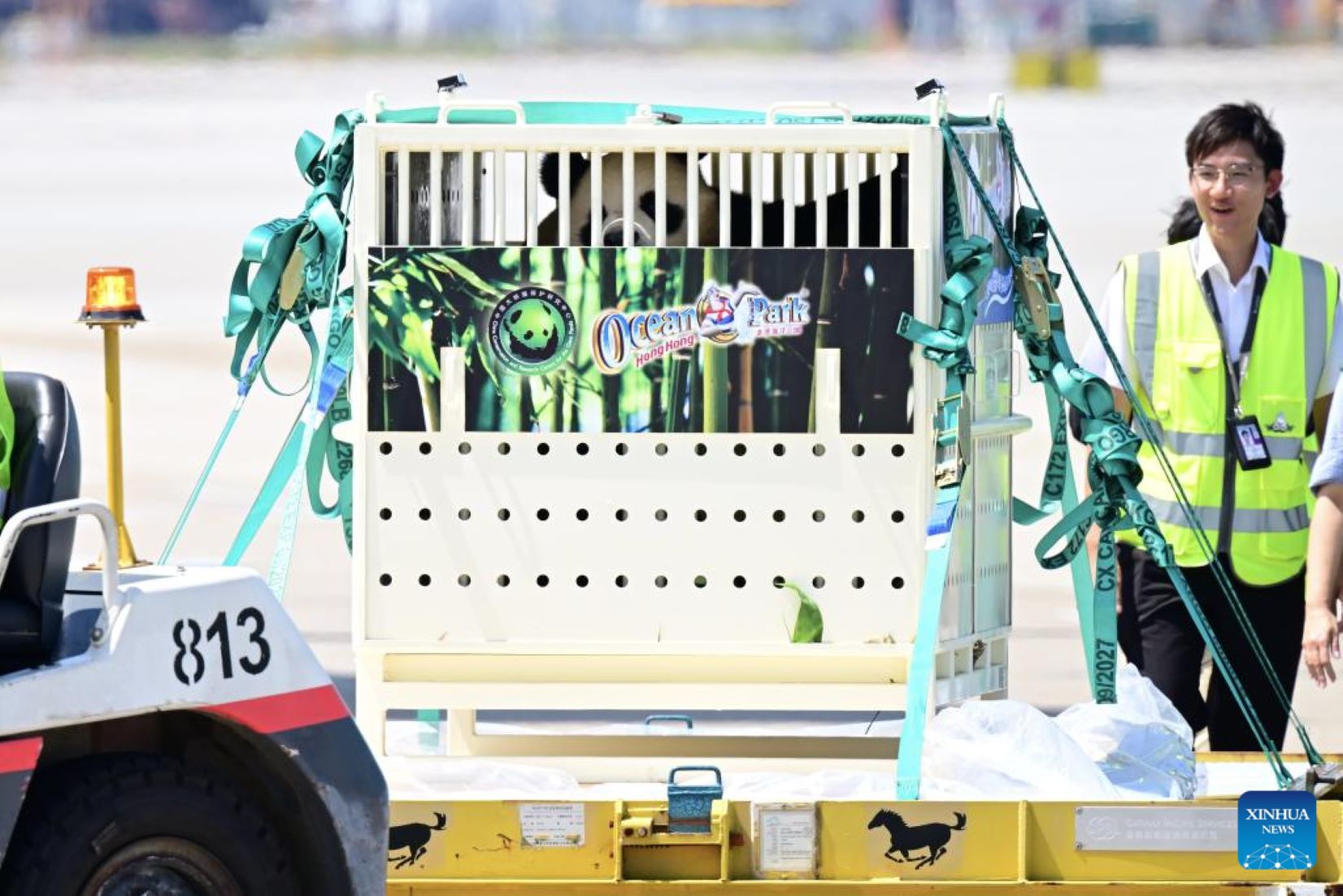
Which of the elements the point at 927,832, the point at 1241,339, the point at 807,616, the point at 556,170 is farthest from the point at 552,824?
the point at 1241,339

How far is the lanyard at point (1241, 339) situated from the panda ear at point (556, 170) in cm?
155

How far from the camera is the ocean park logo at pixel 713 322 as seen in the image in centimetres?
582

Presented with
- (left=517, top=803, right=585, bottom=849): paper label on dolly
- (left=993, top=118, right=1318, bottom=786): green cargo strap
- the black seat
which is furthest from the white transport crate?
the black seat

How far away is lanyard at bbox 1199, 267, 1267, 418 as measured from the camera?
266 inches

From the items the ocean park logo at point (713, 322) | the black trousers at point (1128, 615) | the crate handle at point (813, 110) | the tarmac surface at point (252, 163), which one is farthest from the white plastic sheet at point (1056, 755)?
the tarmac surface at point (252, 163)

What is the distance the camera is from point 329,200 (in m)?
6.02

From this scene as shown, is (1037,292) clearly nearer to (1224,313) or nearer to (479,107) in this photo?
(1224,313)

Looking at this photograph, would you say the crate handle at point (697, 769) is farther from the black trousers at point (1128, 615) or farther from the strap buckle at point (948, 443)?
Answer: the black trousers at point (1128, 615)

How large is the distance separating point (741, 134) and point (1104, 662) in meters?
1.37

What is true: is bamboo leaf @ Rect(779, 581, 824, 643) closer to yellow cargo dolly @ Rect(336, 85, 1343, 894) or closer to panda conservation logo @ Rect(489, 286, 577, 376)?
yellow cargo dolly @ Rect(336, 85, 1343, 894)

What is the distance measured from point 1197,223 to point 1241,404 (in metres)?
0.66

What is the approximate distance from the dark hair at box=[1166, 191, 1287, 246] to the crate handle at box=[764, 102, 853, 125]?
142 cm

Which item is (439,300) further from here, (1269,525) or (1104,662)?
(1269,525)

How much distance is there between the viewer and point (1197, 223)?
7242 millimetres
